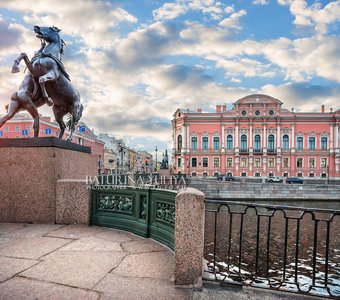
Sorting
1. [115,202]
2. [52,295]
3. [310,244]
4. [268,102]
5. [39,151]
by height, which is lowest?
[310,244]

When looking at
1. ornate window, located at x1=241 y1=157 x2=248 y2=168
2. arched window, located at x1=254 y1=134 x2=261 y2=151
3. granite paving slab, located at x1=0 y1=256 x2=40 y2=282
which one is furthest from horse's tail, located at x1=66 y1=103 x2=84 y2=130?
arched window, located at x1=254 y1=134 x2=261 y2=151

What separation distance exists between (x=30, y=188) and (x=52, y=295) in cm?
327

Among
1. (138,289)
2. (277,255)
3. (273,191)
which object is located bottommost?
(277,255)

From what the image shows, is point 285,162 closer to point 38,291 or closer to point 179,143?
point 179,143

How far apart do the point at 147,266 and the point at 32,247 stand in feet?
A: 5.61

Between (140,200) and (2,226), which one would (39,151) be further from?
(140,200)

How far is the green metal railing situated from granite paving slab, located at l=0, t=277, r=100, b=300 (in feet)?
4.85

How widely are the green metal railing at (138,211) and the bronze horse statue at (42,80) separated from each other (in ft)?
7.61

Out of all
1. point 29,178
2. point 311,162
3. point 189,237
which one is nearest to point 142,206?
point 189,237

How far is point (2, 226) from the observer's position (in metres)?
5.03

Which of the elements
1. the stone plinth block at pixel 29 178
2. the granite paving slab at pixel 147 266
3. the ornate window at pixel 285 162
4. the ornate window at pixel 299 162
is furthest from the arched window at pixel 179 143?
the granite paving slab at pixel 147 266

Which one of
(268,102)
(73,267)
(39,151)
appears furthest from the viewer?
(268,102)

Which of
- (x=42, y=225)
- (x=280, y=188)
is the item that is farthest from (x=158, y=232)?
(x=280, y=188)

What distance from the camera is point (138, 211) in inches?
181
